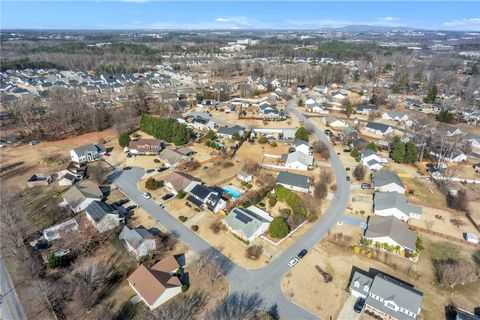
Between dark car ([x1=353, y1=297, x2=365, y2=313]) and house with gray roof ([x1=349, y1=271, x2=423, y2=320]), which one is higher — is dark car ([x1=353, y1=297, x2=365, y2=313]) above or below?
below

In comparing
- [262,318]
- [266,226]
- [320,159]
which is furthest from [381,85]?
[262,318]

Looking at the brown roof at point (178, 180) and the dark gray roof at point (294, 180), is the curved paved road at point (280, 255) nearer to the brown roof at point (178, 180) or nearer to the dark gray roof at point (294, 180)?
the brown roof at point (178, 180)

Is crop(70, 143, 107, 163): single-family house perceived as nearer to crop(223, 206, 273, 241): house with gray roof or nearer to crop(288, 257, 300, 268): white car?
crop(223, 206, 273, 241): house with gray roof

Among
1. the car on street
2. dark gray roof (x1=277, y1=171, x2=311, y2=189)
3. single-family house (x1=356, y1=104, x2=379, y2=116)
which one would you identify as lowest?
the car on street

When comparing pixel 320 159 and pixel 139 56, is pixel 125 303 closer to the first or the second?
pixel 320 159

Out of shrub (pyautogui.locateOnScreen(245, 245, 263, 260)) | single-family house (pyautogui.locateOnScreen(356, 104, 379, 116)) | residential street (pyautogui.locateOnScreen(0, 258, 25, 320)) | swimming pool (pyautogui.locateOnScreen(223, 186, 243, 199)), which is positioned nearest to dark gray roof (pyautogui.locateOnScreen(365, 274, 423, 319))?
shrub (pyautogui.locateOnScreen(245, 245, 263, 260))

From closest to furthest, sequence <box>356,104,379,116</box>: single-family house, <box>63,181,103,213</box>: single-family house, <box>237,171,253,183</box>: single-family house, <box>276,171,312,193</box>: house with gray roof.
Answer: <box>63,181,103,213</box>: single-family house → <box>276,171,312,193</box>: house with gray roof → <box>237,171,253,183</box>: single-family house → <box>356,104,379,116</box>: single-family house

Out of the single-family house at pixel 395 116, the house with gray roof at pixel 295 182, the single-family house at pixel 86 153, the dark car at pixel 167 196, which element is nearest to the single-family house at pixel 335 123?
the single-family house at pixel 395 116
